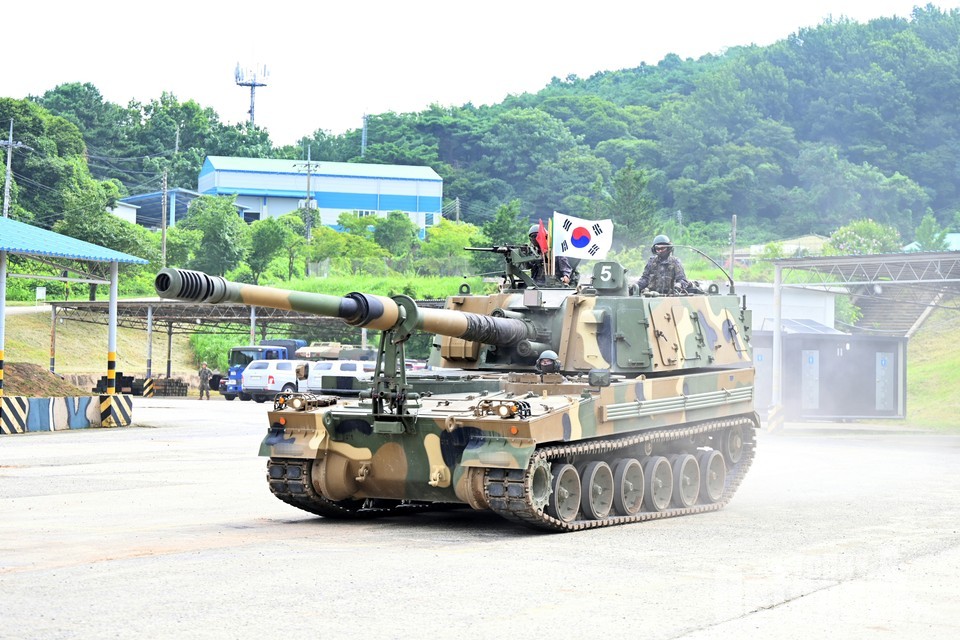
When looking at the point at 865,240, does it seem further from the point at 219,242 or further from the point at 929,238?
the point at 219,242

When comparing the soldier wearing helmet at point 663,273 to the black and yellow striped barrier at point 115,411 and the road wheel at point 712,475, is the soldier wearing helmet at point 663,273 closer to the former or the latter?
the road wheel at point 712,475

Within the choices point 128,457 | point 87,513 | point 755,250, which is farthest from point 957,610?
point 755,250

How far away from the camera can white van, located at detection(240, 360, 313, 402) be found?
161 ft

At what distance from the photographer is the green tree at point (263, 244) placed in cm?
7456

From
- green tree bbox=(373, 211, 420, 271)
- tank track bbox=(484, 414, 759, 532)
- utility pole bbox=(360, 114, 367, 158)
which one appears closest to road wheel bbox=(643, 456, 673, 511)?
tank track bbox=(484, 414, 759, 532)

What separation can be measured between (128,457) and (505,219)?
39.1 m

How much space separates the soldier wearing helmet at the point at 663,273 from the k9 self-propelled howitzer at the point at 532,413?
0.43 meters

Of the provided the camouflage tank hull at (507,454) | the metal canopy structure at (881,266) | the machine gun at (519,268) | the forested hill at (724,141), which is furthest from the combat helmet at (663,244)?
the forested hill at (724,141)

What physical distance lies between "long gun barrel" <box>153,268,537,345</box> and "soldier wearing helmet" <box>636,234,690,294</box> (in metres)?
3.24

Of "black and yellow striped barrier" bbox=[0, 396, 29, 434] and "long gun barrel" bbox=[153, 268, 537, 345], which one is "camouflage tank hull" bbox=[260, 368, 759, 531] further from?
"black and yellow striped barrier" bbox=[0, 396, 29, 434]

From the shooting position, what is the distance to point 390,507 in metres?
15.6

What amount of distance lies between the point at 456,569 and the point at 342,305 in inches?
110

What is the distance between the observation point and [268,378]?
49.9 meters

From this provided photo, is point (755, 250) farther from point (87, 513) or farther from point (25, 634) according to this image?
point (25, 634)
